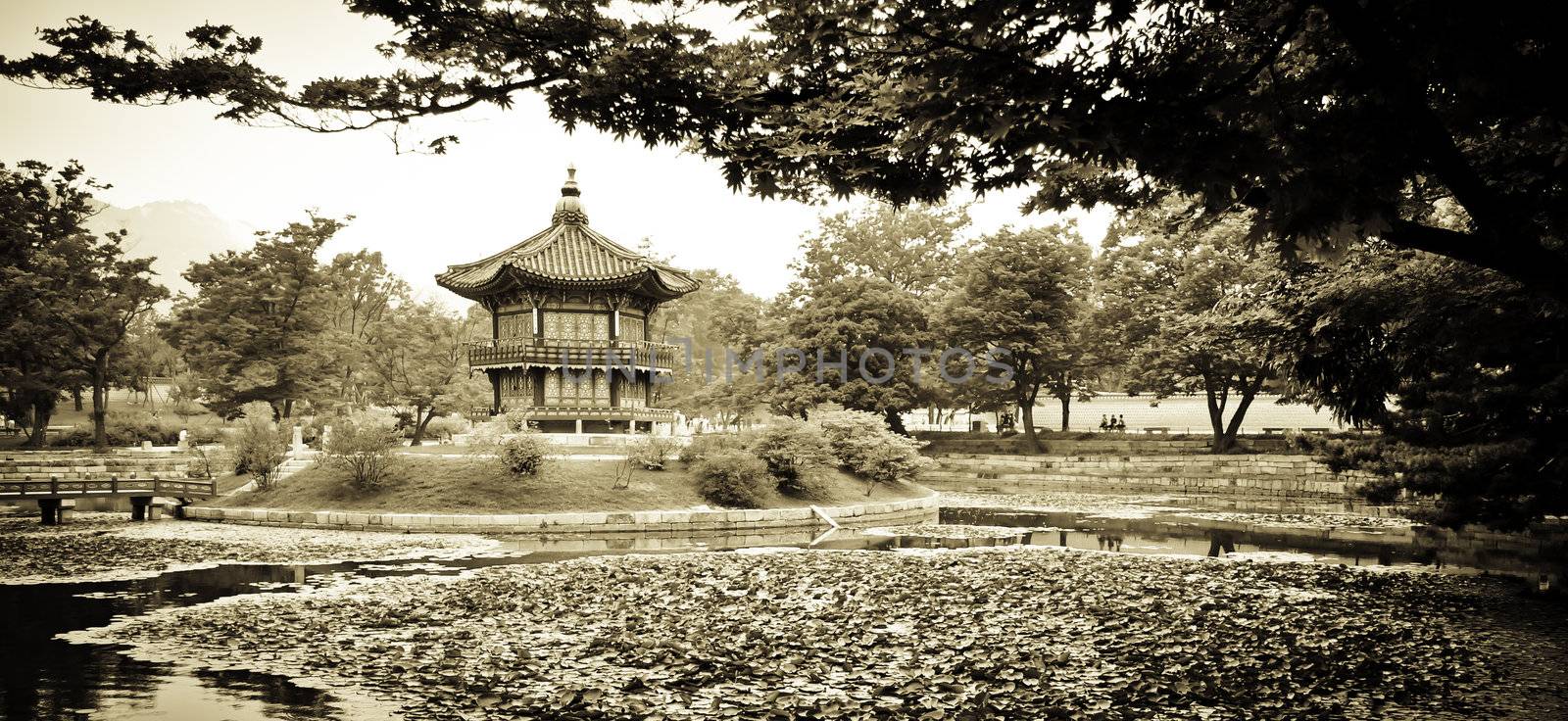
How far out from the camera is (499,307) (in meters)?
41.2

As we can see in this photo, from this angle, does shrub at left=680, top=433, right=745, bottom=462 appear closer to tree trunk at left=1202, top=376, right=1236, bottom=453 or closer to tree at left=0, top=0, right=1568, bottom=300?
tree at left=0, top=0, right=1568, bottom=300

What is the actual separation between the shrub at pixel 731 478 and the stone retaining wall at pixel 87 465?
1943 centimetres

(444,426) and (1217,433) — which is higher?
(444,426)

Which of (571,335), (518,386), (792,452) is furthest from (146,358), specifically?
(792,452)

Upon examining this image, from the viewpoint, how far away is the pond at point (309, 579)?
8.77m

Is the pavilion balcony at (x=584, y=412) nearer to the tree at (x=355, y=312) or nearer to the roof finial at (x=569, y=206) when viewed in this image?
the roof finial at (x=569, y=206)

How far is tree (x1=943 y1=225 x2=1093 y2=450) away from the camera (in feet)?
164

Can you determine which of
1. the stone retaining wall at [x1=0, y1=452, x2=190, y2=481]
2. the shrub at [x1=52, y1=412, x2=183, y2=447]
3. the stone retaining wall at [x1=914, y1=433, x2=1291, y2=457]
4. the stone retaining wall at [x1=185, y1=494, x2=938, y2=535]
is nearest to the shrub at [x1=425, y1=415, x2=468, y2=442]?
the stone retaining wall at [x1=0, y1=452, x2=190, y2=481]

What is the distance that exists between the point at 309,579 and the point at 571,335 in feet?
79.4

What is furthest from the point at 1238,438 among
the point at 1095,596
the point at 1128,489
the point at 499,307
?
the point at 1095,596

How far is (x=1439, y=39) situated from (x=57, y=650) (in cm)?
1413

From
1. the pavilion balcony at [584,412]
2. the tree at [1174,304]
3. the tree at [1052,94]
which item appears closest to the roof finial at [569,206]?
the pavilion balcony at [584,412]

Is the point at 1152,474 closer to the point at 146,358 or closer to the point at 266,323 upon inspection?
the point at 266,323

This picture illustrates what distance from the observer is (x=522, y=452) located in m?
27.3
